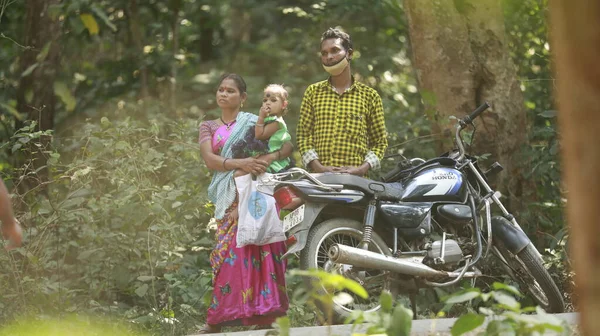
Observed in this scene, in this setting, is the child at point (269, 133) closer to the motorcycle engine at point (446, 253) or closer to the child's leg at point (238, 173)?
the child's leg at point (238, 173)

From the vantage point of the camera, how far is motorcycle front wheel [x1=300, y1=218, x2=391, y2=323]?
20.5 ft

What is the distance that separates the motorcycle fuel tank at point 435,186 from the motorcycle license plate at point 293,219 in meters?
0.71

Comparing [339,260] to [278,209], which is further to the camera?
[278,209]

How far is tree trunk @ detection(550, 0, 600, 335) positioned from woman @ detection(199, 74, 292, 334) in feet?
13.1

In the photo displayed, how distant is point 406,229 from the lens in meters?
6.56

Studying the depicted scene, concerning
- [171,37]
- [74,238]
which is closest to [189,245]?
[74,238]

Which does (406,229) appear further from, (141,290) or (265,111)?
(141,290)

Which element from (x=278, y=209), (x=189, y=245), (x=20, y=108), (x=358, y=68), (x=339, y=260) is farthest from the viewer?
(x=358, y=68)

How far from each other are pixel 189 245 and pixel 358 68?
3.99m

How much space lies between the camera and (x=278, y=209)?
255 inches

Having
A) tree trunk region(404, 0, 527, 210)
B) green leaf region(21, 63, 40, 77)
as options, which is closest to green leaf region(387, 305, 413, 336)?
tree trunk region(404, 0, 527, 210)

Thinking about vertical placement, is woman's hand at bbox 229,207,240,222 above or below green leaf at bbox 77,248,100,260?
above

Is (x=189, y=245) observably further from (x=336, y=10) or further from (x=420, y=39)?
(x=336, y=10)

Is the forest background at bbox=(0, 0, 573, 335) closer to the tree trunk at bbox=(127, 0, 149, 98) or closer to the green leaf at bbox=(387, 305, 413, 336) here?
the tree trunk at bbox=(127, 0, 149, 98)
